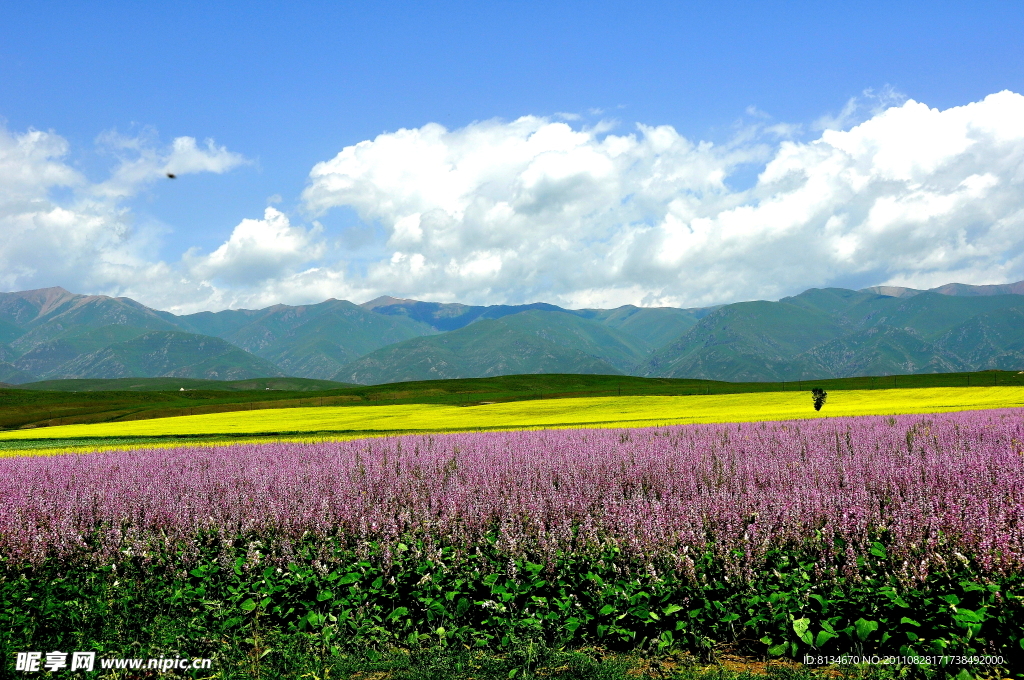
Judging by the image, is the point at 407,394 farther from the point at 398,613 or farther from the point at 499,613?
A: the point at 499,613

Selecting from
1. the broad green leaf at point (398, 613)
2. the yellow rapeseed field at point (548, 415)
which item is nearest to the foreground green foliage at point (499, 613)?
the broad green leaf at point (398, 613)

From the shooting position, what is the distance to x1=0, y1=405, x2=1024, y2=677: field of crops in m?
5.62

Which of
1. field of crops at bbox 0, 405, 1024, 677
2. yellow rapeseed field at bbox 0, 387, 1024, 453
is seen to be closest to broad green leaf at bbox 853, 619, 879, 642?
field of crops at bbox 0, 405, 1024, 677

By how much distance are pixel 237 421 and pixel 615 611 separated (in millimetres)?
40864

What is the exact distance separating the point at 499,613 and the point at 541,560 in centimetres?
83

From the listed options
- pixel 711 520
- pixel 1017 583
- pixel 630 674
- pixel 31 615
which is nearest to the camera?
pixel 630 674

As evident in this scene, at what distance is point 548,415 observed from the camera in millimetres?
43375

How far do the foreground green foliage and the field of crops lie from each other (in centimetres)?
2

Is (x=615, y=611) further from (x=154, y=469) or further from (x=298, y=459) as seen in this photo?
(x=154, y=469)

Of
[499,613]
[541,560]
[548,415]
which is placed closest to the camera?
[499,613]

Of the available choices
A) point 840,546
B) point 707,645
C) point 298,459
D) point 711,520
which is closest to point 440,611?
point 707,645

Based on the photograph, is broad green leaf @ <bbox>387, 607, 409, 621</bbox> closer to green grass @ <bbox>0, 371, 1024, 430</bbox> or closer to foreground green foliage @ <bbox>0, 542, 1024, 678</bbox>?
foreground green foliage @ <bbox>0, 542, 1024, 678</bbox>

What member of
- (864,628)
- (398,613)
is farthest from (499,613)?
(864,628)

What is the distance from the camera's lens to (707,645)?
5414 millimetres
